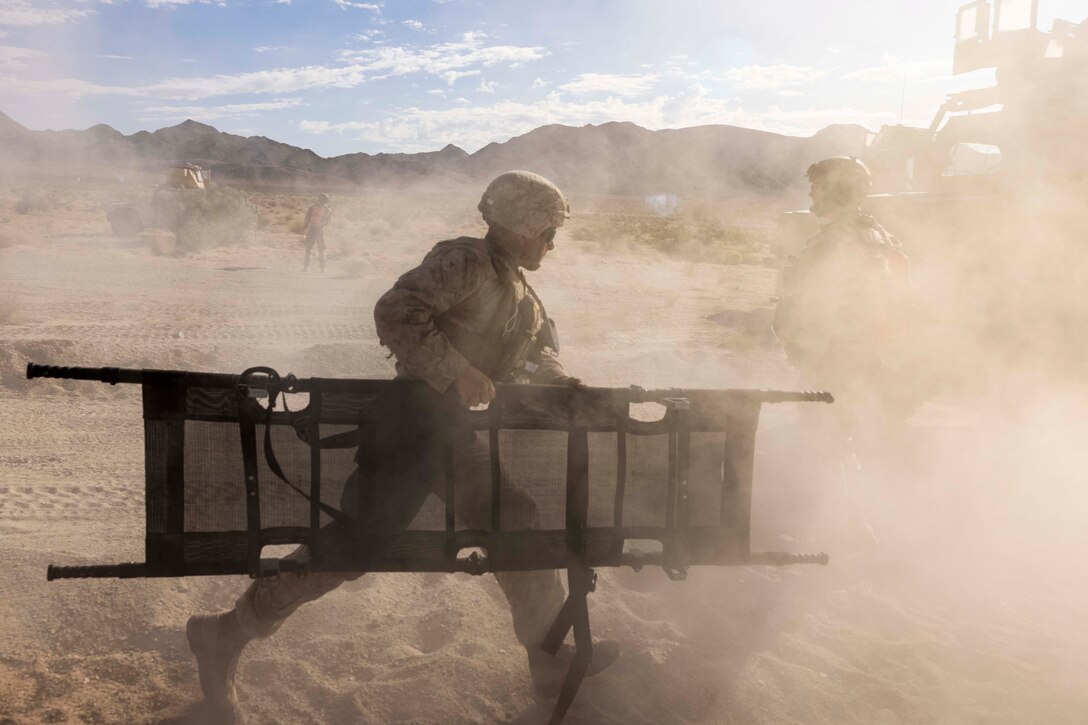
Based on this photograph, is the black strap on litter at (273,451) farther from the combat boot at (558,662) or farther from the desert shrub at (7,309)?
the desert shrub at (7,309)

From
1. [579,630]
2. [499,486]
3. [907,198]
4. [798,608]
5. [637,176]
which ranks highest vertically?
[637,176]

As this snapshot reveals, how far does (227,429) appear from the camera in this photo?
2.42m

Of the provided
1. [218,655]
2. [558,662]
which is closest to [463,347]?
[558,662]

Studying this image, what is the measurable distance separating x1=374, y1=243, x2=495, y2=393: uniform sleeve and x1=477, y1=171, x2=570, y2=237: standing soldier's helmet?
237 mm

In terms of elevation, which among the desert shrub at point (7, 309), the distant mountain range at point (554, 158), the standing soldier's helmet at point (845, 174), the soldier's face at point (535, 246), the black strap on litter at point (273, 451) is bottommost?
the desert shrub at point (7, 309)

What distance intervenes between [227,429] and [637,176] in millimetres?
118392

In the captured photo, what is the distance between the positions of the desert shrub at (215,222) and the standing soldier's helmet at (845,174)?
17.9 metres

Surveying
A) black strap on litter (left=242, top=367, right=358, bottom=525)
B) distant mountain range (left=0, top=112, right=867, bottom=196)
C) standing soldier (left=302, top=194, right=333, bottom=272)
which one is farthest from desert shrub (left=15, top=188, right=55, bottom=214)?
distant mountain range (left=0, top=112, right=867, bottom=196)

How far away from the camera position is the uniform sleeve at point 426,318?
2.52m

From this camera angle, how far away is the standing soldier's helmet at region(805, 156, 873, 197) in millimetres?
4547

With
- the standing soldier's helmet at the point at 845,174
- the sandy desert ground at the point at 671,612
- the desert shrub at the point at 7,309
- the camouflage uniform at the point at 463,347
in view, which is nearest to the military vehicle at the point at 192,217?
the desert shrub at the point at 7,309

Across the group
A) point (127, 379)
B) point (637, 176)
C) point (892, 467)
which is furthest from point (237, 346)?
point (637, 176)

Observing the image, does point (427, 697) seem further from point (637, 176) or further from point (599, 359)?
point (637, 176)

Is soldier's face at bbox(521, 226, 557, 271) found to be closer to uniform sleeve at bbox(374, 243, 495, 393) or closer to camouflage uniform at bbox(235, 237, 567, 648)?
camouflage uniform at bbox(235, 237, 567, 648)
